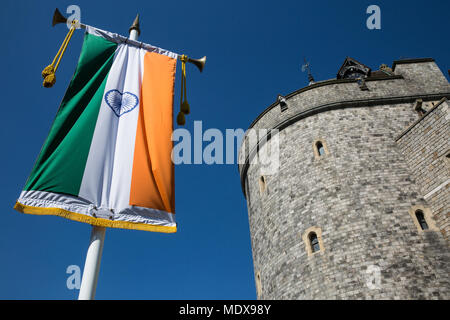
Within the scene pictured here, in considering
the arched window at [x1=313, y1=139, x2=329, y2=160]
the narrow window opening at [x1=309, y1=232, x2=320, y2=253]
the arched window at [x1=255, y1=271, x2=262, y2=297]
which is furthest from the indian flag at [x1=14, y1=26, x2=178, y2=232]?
the arched window at [x1=255, y1=271, x2=262, y2=297]

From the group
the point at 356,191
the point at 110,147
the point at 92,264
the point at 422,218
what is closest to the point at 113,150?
the point at 110,147

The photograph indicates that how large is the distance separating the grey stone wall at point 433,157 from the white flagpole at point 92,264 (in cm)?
975

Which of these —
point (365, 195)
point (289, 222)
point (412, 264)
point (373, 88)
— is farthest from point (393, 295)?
point (373, 88)

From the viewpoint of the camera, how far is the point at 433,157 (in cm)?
1128

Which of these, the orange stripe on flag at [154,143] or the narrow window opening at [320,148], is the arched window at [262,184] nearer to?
the narrow window opening at [320,148]

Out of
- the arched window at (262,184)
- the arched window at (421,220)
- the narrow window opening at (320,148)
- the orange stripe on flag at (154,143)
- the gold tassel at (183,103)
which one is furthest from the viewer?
the arched window at (262,184)

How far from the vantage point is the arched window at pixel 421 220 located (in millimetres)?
10674

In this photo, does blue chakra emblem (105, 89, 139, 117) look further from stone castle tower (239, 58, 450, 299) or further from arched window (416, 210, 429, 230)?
arched window (416, 210, 429, 230)

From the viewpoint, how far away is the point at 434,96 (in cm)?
1359

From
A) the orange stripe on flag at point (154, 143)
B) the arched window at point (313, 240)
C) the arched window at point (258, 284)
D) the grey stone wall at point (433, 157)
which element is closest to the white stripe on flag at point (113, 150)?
the orange stripe on flag at point (154, 143)

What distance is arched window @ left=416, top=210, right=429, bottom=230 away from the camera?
35.0 feet

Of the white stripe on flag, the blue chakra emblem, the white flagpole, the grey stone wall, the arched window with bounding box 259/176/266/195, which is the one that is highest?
the arched window with bounding box 259/176/266/195

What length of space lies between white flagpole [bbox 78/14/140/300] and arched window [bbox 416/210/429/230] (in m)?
9.59

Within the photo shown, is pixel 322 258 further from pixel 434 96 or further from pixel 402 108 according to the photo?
pixel 434 96
